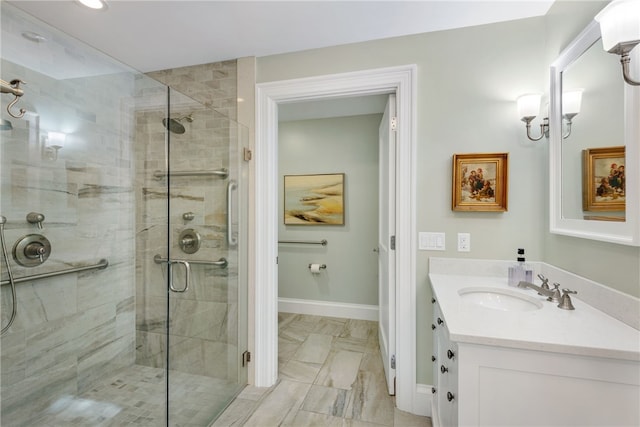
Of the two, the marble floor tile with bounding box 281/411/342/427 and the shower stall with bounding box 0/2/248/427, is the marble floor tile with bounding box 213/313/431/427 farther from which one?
the shower stall with bounding box 0/2/248/427

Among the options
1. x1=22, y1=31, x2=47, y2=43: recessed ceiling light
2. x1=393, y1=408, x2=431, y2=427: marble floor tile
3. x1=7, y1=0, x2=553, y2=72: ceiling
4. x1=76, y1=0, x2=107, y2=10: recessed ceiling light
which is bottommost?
x1=393, y1=408, x2=431, y2=427: marble floor tile

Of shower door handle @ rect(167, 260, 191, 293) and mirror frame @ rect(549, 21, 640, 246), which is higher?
mirror frame @ rect(549, 21, 640, 246)

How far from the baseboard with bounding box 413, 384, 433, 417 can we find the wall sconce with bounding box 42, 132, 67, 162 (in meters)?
2.53

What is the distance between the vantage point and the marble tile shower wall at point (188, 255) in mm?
1789

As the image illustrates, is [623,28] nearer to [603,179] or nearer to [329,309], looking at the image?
[603,179]

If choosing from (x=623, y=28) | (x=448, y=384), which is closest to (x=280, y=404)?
(x=448, y=384)

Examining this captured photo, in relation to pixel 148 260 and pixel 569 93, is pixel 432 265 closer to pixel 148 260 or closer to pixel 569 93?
pixel 569 93

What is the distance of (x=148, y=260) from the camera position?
192cm

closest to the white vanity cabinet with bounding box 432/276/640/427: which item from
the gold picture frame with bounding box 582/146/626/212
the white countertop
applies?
the white countertop

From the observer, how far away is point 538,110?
1595 mm

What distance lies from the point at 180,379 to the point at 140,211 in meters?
1.12

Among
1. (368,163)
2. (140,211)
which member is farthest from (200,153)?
(368,163)

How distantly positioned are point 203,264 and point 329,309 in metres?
1.91

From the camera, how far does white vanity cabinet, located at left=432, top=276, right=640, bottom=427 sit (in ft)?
2.83
